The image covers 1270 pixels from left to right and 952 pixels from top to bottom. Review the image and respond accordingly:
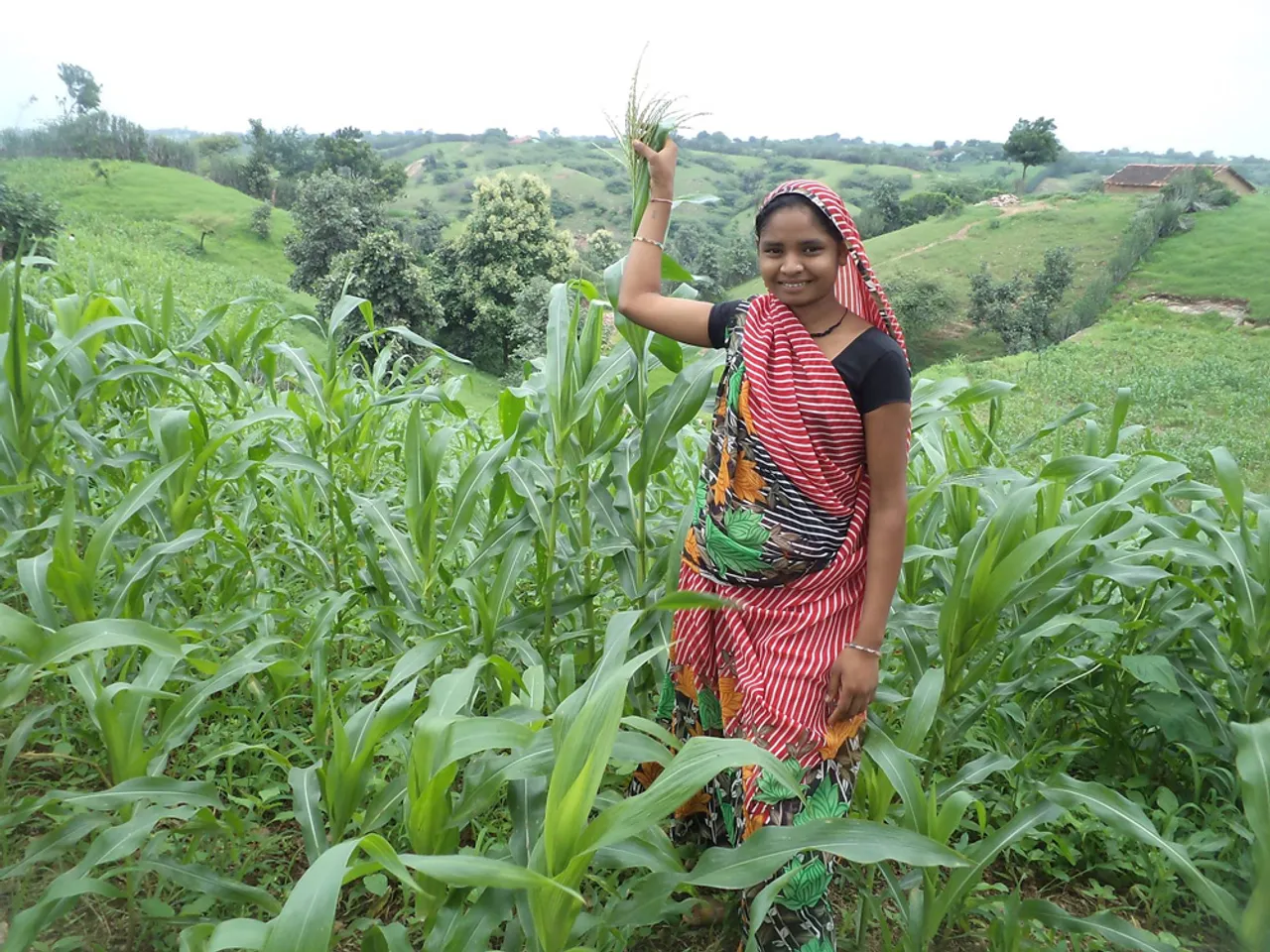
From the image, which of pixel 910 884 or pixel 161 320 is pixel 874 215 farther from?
pixel 910 884

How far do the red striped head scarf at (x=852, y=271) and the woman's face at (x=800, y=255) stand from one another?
1 centimetres

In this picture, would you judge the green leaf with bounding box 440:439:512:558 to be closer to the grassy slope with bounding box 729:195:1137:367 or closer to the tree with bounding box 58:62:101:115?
the grassy slope with bounding box 729:195:1137:367

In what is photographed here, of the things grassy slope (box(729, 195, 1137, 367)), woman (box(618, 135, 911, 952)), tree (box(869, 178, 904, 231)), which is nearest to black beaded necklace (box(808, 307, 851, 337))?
woman (box(618, 135, 911, 952))

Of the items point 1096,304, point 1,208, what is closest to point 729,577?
point 1096,304

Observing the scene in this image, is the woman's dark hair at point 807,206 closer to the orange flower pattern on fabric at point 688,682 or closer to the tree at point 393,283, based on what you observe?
the orange flower pattern on fabric at point 688,682

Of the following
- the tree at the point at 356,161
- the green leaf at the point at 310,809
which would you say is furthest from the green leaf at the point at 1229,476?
the tree at the point at 356,161

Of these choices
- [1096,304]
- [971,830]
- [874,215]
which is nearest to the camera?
[971,830]

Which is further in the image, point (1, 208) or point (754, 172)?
point (754, 172)

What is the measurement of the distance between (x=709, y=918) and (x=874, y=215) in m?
5.22

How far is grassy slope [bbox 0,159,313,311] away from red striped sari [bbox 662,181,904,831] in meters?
5.78

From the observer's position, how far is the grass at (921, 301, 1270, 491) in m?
3.41

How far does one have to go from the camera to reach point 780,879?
2.37 feet

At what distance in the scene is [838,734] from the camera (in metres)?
0.85

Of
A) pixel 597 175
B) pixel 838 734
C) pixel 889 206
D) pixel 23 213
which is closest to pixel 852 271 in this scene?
pixel 838 734
